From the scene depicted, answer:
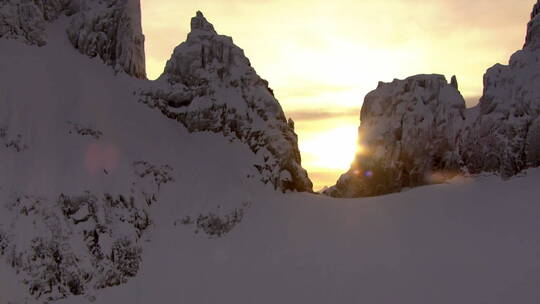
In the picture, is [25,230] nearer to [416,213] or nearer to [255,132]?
[255,132]

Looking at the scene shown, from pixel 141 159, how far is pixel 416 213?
15214 millimetres

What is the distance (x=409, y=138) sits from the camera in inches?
1433

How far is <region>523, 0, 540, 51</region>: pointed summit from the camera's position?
32.3 m

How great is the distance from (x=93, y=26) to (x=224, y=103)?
30.1 feet

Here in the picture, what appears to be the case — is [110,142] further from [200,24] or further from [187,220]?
[200,24]

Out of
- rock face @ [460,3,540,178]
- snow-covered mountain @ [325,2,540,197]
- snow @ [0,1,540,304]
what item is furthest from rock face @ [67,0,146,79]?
rock face @ [460,3,540,178]

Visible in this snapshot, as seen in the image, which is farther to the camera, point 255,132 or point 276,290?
point 255,132

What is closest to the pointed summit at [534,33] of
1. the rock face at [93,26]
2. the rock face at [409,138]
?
the rock face at [409,138]

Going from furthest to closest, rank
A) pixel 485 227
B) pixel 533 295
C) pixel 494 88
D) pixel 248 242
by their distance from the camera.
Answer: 1. pixel 494 88
2. pixel 248 242
3. pixel 485 227
4. pixel 533 295

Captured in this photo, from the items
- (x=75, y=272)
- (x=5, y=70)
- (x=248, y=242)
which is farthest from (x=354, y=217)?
(x=5, y=70)

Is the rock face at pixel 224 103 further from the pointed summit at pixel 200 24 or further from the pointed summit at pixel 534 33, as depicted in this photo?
the pointed summit at pixel 534 33

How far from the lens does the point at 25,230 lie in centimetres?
2414

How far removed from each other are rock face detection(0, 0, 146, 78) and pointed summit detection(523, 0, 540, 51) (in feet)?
78.7

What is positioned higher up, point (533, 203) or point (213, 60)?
point (213, 60)
